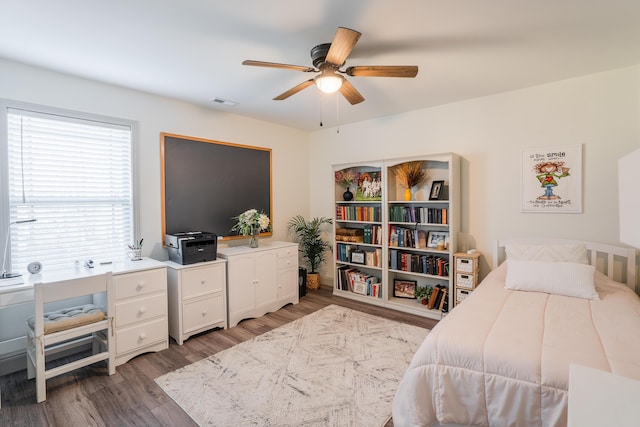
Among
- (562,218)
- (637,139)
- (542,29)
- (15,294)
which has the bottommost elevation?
(15,294)

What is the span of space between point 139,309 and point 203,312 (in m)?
0.63

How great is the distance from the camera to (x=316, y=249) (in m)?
4.73

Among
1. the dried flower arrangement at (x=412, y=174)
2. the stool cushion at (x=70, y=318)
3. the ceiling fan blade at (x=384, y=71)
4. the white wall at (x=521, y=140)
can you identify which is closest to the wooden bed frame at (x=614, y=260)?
the white wall at (x=521, y=140)

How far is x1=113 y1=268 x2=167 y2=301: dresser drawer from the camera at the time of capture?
8.49 ft

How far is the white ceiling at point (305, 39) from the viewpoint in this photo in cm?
183

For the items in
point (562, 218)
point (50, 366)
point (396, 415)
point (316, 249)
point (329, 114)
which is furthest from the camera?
point (316, 249)

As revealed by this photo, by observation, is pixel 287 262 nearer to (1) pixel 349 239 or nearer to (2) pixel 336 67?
(1) pixel 349 239

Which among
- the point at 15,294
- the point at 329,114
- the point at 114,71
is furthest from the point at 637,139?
the point at 15,294

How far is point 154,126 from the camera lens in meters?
3.31

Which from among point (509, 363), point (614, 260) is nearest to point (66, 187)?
point (509, 363)

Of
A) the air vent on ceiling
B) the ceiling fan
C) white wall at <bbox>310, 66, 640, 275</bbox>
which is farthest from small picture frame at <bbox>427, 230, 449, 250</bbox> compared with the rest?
the air vent on ceiling

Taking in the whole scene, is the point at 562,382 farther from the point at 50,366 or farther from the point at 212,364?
the point at 50,366

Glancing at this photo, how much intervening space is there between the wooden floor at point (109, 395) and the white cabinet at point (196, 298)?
157mm

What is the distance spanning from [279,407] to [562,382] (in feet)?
5.31
